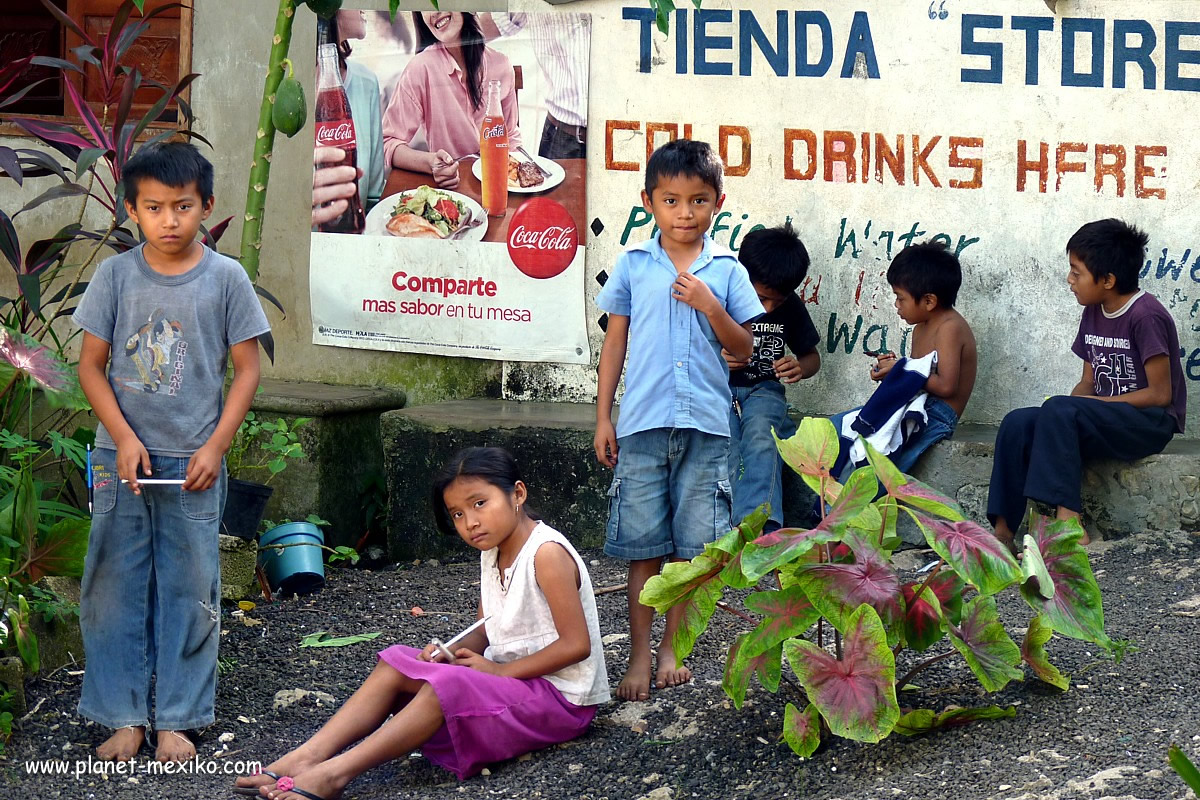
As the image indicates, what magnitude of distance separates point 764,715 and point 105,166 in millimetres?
3764

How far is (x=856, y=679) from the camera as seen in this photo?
104 inches

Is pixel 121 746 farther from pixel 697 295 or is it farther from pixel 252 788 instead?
pixel 697 295

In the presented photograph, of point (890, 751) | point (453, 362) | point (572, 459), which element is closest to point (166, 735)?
point (890, 751)

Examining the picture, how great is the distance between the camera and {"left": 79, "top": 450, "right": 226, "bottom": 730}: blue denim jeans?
306 cm

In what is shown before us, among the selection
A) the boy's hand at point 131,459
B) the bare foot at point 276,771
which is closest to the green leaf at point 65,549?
the boy's hand at point 131,459

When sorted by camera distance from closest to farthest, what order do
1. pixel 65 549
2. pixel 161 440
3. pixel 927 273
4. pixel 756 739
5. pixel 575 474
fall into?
pixel 756 739, pixel 161 440, pixel 65 549, pixel 927 273, pixel 575 474

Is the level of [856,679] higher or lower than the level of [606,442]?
lower

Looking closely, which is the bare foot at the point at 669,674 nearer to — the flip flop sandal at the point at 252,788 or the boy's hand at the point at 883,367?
the flip flop sandal at the point at 252,788

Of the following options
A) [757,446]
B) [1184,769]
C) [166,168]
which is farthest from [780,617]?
[757,446]

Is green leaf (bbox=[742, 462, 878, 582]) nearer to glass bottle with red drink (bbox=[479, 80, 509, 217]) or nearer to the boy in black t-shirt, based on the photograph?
the boy in black t-shirt

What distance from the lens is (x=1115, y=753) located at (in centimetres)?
263

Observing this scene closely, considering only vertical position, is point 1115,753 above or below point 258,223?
below

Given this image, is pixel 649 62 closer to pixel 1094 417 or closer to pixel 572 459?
pixel 572 459

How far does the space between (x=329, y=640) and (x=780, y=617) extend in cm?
170
